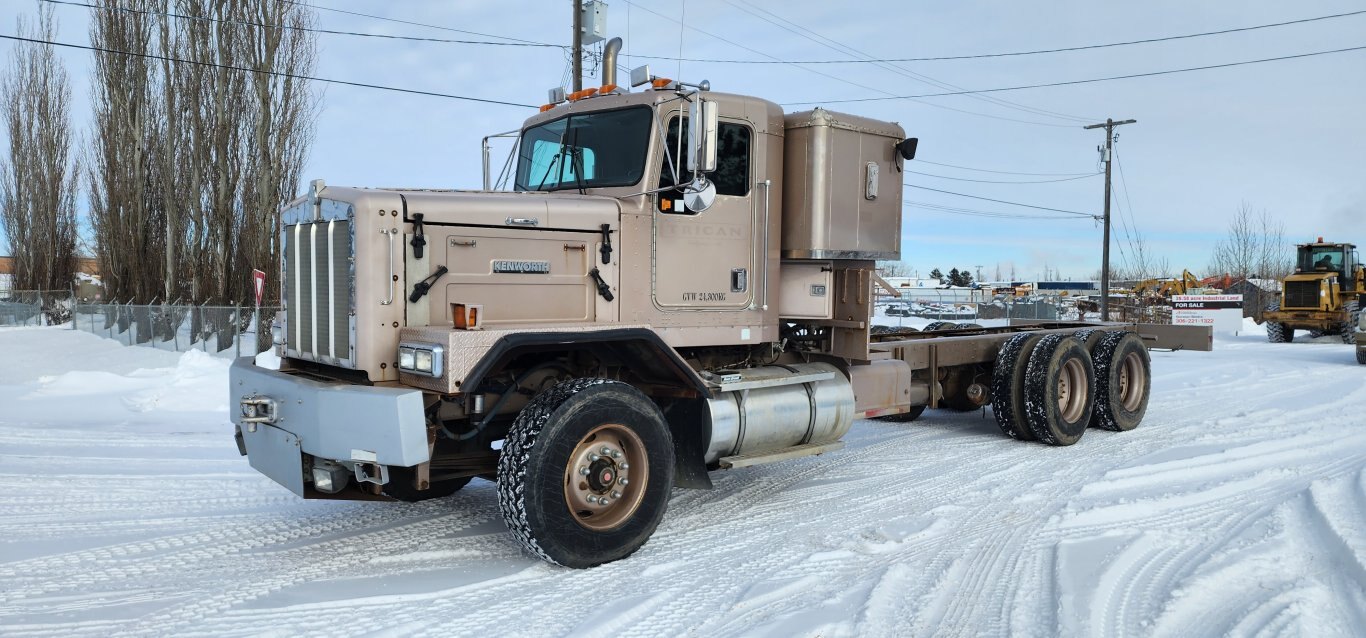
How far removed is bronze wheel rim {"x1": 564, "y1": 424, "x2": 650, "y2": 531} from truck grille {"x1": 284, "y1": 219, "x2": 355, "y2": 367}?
1355 mm

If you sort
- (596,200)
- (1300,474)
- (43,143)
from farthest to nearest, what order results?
(43,143) < (1300,474) < (596,200)

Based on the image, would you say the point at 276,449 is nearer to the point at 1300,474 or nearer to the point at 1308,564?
the point at 1308,564

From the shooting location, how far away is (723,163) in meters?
6.33

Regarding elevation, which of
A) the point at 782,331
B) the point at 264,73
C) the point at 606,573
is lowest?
the point at 606,573

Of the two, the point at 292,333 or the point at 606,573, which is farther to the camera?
the point at 292,333

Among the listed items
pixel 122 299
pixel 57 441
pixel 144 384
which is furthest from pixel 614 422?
pixel 122 299

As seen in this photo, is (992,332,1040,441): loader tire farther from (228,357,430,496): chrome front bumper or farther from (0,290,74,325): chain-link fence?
(0,290,74,325): chain-link fence

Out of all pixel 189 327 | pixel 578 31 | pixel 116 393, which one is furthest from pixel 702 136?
pixel 189 327

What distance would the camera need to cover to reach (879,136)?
283 inches

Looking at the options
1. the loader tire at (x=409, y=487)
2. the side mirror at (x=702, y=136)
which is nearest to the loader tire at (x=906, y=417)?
the loader tire at (x=409, y=487)

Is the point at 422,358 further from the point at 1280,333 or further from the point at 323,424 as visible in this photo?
the point at 1280,333

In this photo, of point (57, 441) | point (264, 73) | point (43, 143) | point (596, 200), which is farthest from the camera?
point (43, 143)

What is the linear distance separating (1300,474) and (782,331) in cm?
418

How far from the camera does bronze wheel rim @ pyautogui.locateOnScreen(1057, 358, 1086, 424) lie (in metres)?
9.37
